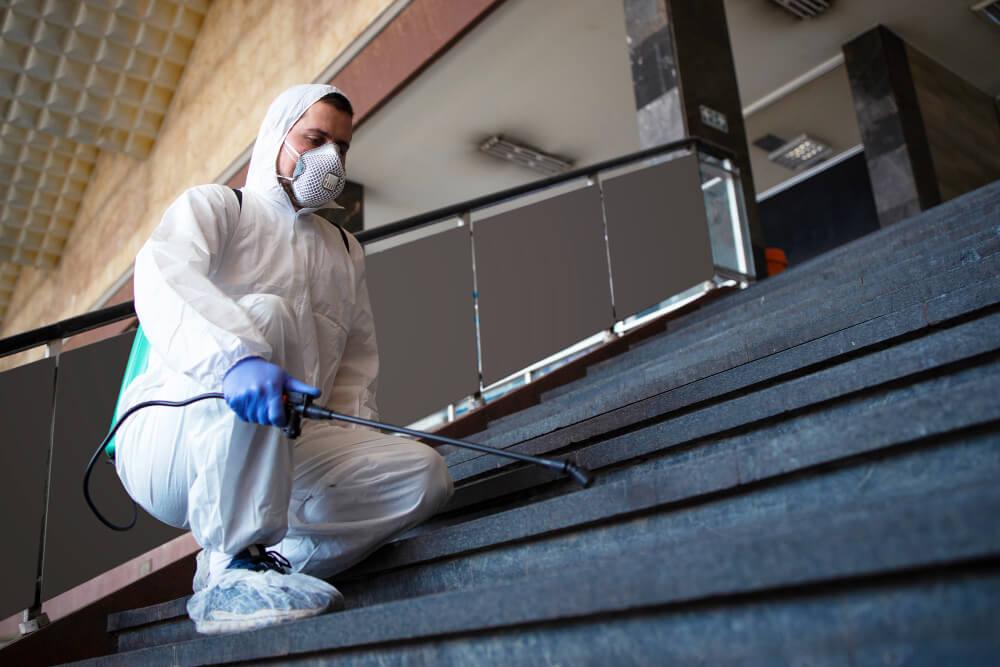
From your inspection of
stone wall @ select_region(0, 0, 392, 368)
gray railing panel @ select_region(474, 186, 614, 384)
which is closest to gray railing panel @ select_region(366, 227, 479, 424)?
gray railing panel @ select_region(474, 186, 614, 384)

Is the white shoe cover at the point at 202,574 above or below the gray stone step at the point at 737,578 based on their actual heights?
above

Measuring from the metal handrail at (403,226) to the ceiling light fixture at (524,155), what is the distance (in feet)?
15.1

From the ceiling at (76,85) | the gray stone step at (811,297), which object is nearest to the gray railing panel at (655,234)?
the gray stone step at (811,297)

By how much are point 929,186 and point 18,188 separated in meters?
9.81

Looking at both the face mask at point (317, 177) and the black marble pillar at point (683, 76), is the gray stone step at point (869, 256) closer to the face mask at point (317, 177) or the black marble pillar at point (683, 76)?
the face mask at point (317, 177)

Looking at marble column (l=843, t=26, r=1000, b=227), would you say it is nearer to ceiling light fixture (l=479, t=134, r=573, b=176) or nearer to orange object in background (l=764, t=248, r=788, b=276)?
orange object in background (l=764, t=248, r=788, b=276)

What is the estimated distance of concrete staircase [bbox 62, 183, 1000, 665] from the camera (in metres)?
1.07

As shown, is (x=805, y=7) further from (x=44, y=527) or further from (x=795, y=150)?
(x=44, y=527)

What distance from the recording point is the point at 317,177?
96.8 inches

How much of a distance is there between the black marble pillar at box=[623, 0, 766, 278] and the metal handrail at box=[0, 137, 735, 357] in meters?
0.63

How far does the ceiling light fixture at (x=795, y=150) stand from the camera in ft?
36.2

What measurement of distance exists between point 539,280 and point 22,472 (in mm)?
2438

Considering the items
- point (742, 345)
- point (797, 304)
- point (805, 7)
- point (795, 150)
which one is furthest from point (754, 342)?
point (795, 150)

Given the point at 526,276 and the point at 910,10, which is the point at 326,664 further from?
the point at 910,10
